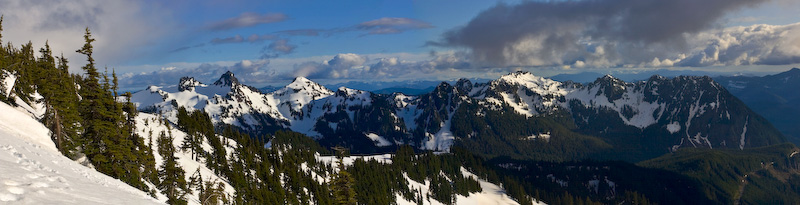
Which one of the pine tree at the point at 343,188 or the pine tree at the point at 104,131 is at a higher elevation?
the pine tree at the point at 104,131

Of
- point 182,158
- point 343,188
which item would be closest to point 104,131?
point 343,188

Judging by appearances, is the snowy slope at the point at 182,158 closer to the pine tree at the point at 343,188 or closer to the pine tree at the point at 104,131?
the pine tree at the point at 104,131

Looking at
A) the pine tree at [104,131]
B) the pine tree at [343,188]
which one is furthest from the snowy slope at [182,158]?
the pine tree at [343,188]

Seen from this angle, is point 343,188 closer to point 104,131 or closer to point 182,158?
point 104,131

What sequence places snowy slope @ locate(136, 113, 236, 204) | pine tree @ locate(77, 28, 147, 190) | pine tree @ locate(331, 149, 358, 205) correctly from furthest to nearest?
snowy slope @ locate(136, 113, 236, 204) < pine tree @ locate(331, 149, 358, 205) < pine tree @ locate(77, 28, 147, 190)

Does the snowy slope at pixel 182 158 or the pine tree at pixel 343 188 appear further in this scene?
the snowy slope at pixel 182 158

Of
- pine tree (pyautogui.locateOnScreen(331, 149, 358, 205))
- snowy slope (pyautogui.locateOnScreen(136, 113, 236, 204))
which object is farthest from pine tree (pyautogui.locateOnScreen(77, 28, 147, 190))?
pine tree (pyautogui.locateOnScreen(331, 149, 358, 205))

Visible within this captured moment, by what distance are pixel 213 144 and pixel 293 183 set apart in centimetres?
2600

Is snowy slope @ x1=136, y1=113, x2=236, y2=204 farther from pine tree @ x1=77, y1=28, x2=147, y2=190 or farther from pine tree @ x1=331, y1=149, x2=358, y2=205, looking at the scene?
pine tree @ x1=331, y1=149, x2=358, y2=205

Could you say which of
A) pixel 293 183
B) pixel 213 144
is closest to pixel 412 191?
pixel 293 183

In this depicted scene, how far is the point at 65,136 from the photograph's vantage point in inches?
1870

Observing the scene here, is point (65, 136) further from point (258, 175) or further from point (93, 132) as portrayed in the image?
point (258, 175)

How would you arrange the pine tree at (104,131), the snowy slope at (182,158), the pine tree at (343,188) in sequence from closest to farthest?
the pine tree at (104,131) → the pine tree at (343,188) → the snowy slope at (182,158)

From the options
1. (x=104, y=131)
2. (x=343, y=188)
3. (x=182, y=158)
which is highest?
(x=104, y=131)
